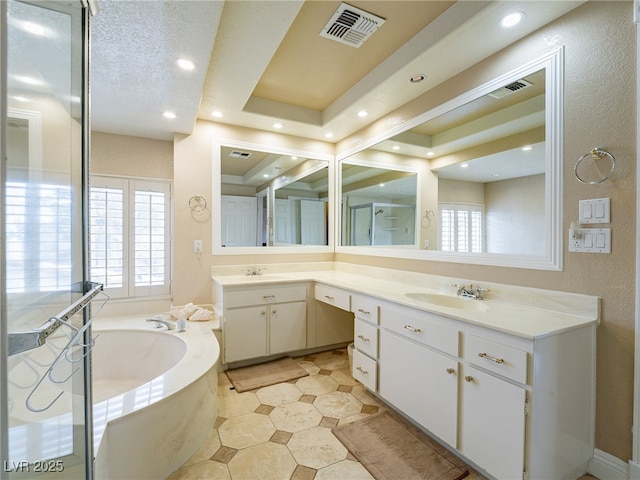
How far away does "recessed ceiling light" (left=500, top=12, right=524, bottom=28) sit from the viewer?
162 centimetres

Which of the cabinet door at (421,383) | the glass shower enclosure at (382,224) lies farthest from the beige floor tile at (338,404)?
the glass shower enclosure at (382,224)

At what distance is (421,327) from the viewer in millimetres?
1754

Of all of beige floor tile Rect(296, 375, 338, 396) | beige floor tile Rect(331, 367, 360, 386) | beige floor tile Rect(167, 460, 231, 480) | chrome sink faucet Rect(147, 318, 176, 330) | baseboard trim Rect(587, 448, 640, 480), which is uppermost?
chrome sink faucet Rect(147, 318, 176, 330)

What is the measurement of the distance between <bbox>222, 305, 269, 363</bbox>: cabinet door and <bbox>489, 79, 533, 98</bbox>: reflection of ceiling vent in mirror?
8.09 feet

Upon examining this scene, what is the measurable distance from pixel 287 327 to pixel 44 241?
2.27m

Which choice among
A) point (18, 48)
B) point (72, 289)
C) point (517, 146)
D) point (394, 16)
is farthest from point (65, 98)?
point (517, 146)

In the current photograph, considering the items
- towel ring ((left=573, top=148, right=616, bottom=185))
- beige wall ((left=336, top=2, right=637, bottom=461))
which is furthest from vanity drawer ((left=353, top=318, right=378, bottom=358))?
towel ring ((left=573, top=148, right=616, bottom=185))

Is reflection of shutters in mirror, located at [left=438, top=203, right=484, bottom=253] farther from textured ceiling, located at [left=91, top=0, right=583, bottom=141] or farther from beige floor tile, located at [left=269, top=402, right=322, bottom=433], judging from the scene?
beige floor tile, located at [left=269, top=402, right=322, bottom=433]

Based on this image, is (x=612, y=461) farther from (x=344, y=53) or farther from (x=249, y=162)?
(x=249, y=162)

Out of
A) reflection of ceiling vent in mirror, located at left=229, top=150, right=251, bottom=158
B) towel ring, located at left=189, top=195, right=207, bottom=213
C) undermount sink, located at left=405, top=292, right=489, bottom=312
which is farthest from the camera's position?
reflection of ceiling vent in mirror, located at left=229, top=150, right=251, bottom=158

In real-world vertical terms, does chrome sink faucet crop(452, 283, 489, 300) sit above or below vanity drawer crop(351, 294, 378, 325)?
above

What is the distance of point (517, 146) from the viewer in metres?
1.85

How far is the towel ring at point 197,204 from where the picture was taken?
→ 3047mm

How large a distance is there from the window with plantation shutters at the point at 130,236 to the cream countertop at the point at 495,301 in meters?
0.76
